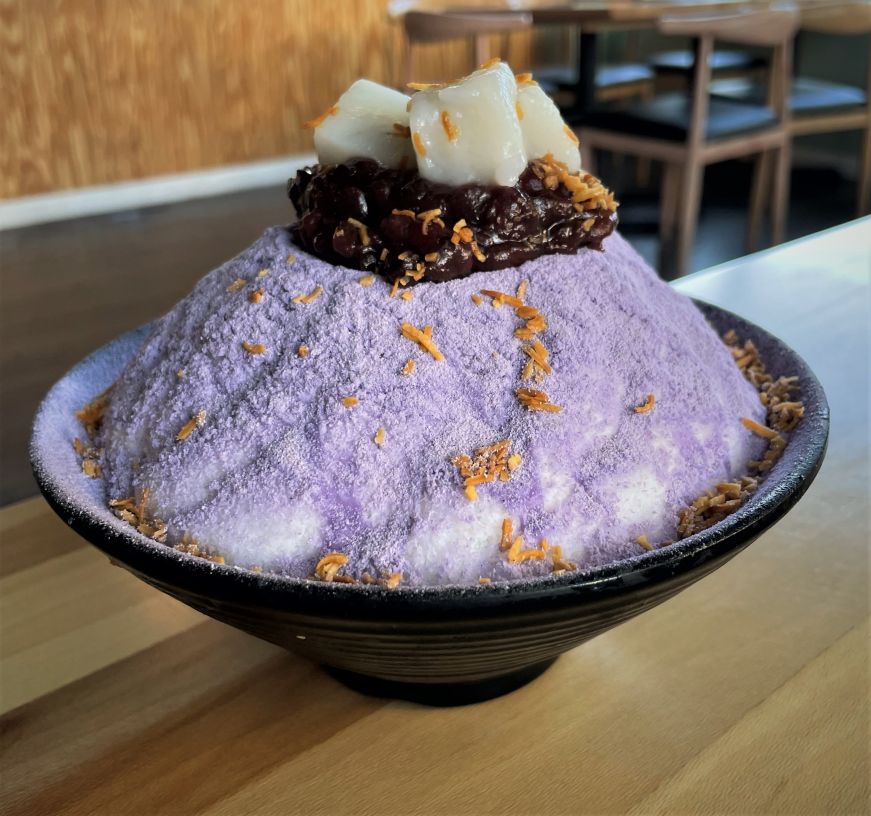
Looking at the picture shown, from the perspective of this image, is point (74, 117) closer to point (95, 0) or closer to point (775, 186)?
point (95, 0)

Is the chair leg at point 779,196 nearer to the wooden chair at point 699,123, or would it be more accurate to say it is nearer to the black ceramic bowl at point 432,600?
the wooden chair at point 699,123

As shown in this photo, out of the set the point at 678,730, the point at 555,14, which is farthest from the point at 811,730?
the point at 555,14

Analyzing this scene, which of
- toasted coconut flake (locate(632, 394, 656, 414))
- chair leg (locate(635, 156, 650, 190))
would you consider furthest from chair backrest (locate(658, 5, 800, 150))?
toasted coconut flake (locate(632, 394, 656, 414))

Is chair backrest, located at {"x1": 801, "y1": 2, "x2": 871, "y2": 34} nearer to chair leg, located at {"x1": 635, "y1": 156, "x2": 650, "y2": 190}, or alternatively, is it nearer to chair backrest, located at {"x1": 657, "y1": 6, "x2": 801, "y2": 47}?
A: chair backrest, located at {"x1": 657, "y1": 6, "x2": 801, "y2": 47}

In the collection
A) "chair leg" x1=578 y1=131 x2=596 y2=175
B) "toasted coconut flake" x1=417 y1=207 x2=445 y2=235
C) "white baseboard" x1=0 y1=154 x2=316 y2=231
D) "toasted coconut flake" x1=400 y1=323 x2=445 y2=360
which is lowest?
"white baseboard" x1=0 y1=154 x2=316 y2=231

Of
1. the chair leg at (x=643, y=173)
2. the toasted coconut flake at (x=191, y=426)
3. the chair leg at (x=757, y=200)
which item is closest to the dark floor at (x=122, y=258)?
the chair leg at (x=757, y=200)

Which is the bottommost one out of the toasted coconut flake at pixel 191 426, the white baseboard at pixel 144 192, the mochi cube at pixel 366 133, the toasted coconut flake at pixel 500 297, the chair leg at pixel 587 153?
the white baseboard at pixel 144 192

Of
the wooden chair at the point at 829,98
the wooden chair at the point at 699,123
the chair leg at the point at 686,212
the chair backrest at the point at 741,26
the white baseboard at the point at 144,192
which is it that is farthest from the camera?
the white baseboard at the point at 144,192
